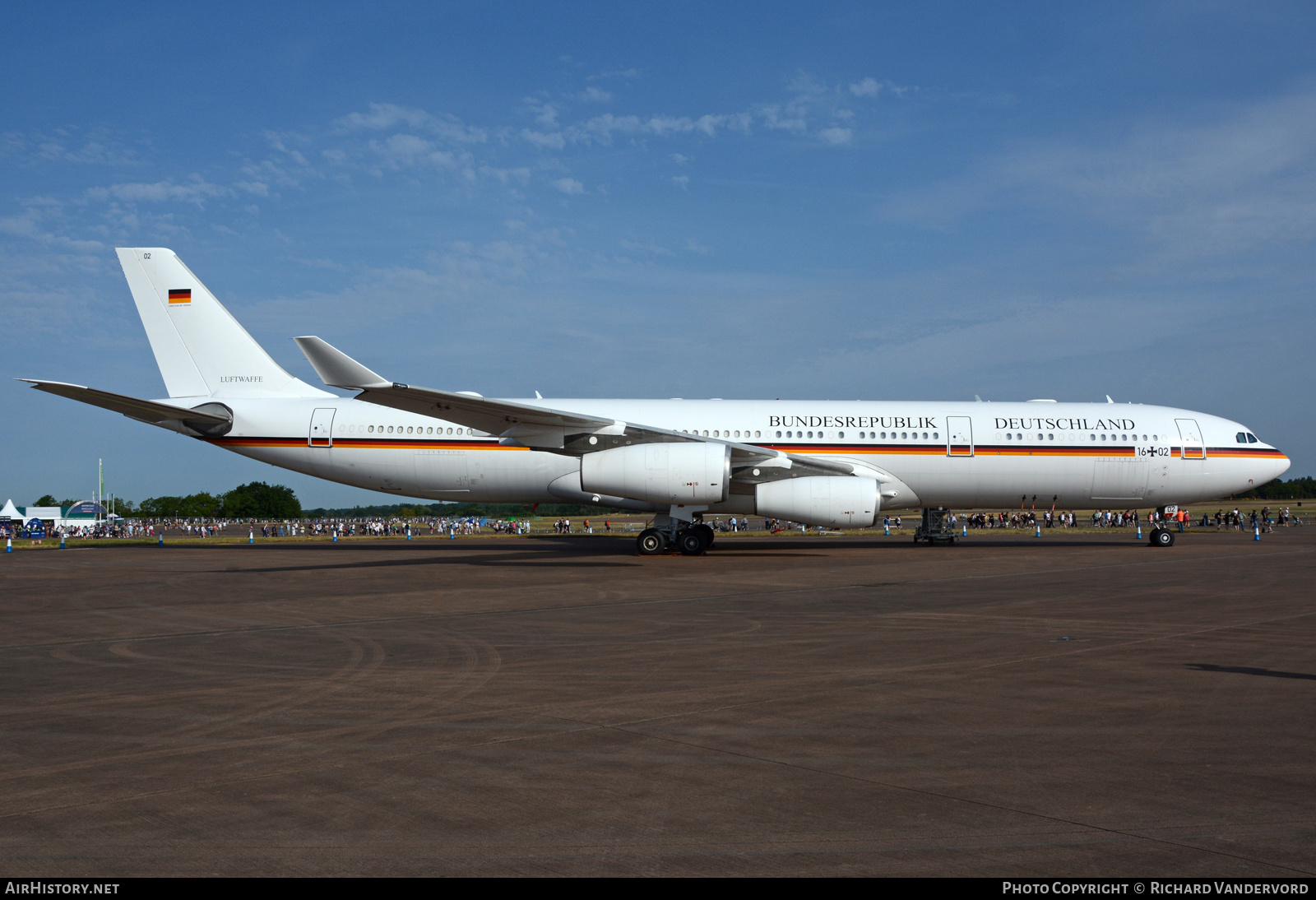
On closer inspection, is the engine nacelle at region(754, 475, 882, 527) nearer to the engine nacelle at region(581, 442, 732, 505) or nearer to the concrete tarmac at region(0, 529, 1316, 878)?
the engine nacelle at region(581, 442, 732, 505)

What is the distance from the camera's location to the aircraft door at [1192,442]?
23750 mm

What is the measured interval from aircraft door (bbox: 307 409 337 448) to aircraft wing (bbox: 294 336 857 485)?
4237 millimetres

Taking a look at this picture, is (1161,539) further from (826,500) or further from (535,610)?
(535,610)

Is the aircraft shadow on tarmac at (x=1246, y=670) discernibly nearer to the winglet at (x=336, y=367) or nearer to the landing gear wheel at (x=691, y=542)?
the winglet at (x=336, y=367)

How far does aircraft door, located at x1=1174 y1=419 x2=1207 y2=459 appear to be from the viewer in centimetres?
2375

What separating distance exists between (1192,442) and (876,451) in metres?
9.11

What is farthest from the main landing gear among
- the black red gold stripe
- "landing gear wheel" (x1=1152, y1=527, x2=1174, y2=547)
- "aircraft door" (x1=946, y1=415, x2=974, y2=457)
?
"landing gear wheel" (x1=1152, y1=527, x2=1174, y2=547)

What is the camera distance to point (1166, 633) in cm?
946

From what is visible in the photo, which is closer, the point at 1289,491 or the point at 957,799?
the point at 957,799

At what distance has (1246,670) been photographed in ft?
24.2

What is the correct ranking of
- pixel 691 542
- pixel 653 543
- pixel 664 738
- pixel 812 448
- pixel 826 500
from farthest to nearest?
1. pixel 812 448
2. pixel 653 543
3. pixel 691 542
4. pixel 826 500
5. pixel 664 738

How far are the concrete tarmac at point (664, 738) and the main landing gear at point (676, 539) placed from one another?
946 cm

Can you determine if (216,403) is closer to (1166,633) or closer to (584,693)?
(584,693)

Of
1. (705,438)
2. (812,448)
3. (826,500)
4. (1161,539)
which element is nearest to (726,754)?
(826,500)
